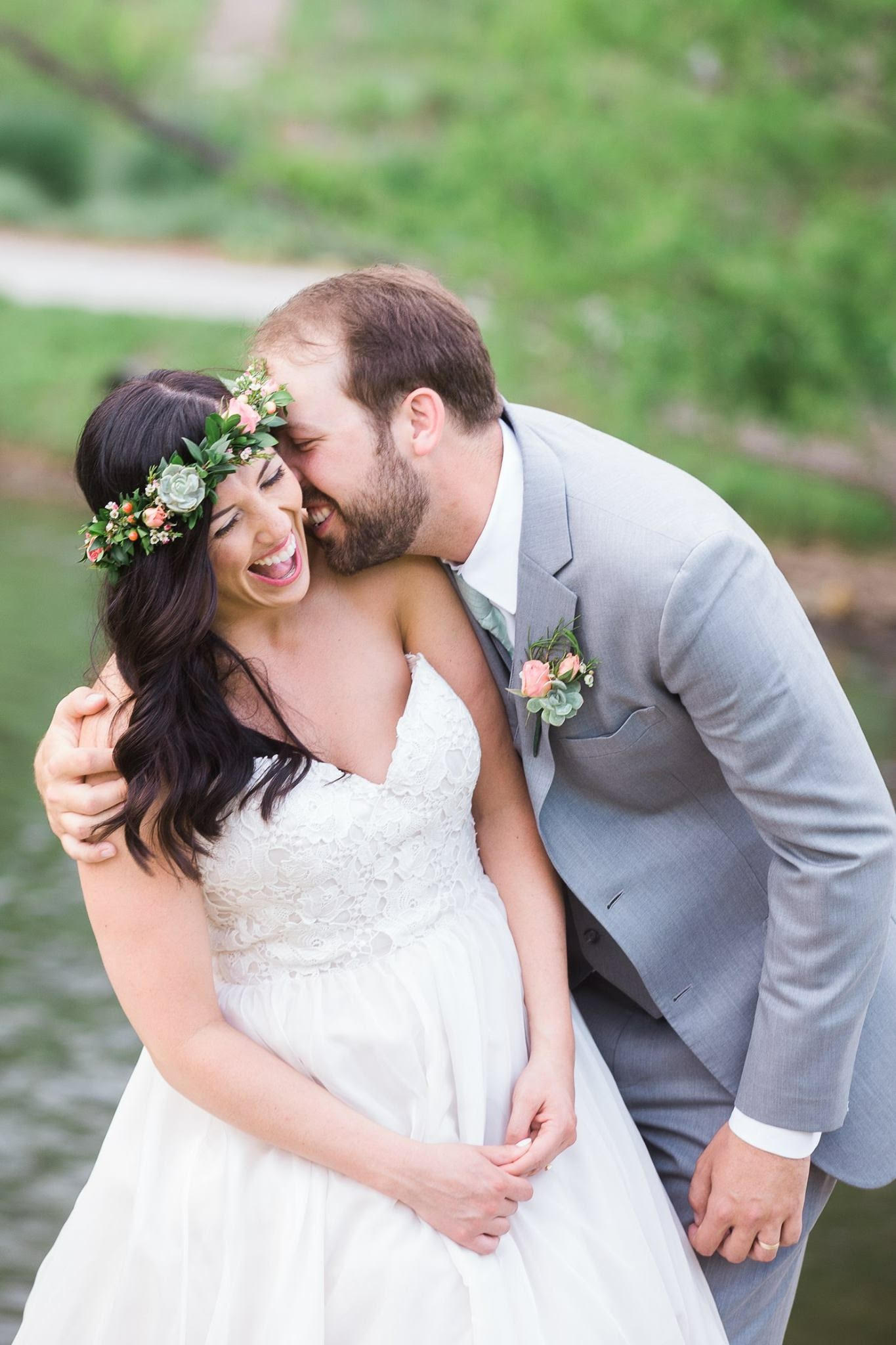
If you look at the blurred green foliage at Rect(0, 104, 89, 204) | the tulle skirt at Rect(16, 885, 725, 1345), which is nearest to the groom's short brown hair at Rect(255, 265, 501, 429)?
the tulle skirt at Rect(16, 885, 725, 1345)

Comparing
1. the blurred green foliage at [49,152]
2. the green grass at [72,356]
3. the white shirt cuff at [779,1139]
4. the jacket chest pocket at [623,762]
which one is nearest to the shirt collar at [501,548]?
the jacket chest pocket at [623,762]

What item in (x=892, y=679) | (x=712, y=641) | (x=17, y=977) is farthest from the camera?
(x=892, y=679)

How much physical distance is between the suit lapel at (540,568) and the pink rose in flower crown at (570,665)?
0.05 metres

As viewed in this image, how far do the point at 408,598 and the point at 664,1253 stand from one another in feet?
3.28

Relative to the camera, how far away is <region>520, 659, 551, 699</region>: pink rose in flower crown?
1968 millimetres

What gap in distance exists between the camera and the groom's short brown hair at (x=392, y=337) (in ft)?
6.56

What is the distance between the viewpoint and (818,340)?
24.5ft

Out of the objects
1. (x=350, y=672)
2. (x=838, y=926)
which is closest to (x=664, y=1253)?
(x=838, y=926)

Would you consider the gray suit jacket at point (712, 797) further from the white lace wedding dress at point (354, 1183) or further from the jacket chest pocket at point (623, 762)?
the white lace wedding dress at point (354, 1183)

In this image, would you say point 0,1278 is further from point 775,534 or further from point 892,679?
point 775,534

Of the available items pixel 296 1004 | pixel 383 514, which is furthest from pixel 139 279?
pixel 296 1004

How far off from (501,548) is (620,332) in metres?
6.51

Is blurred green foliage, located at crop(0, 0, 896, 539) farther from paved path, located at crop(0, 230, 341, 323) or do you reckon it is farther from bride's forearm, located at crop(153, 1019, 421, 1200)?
bride's forearm, located at crop(153, 1019, 421, 1200)

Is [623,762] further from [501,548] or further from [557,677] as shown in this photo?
[501,548]
